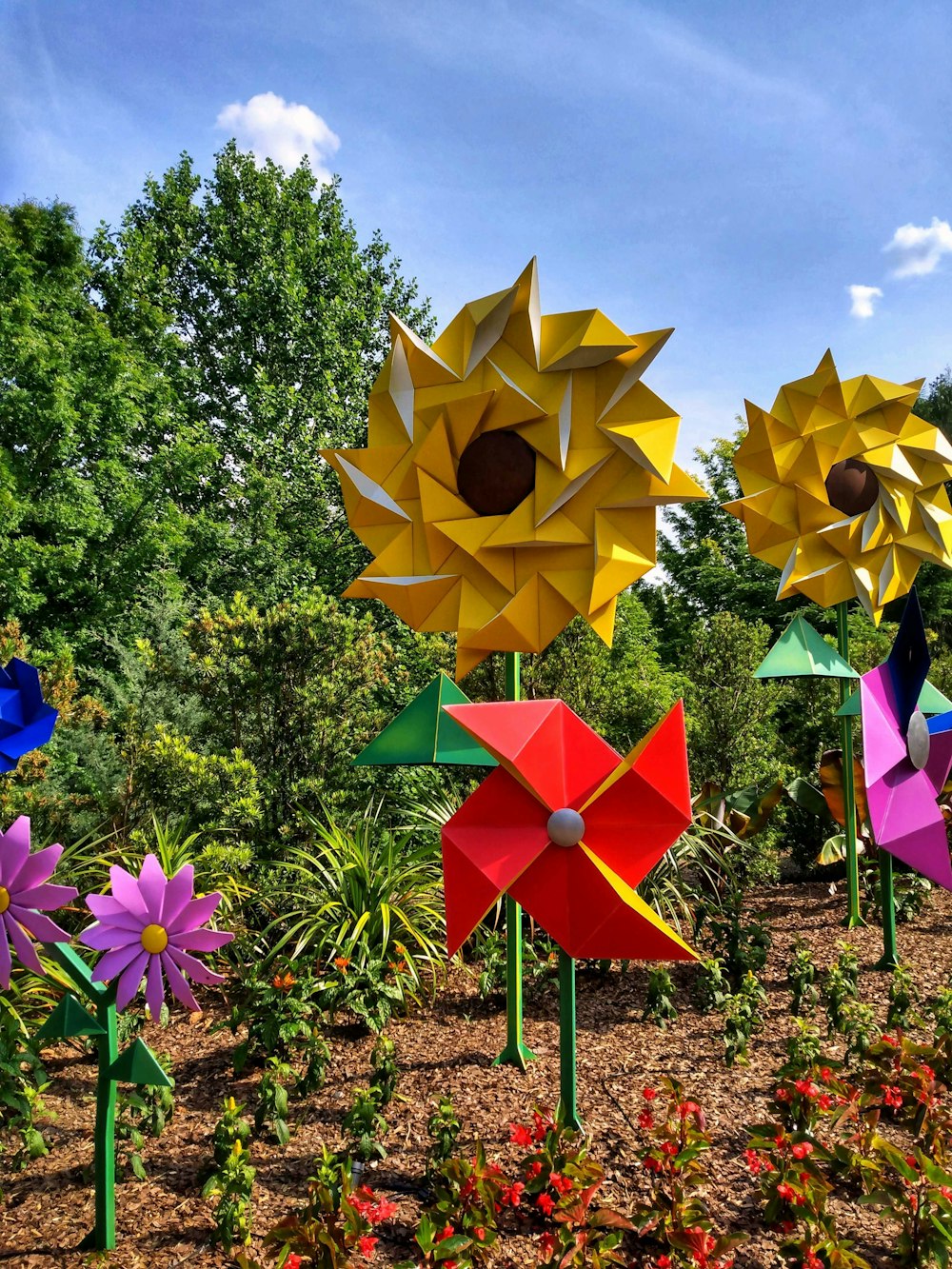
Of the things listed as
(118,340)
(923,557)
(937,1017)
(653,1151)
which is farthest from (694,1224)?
(118,340)

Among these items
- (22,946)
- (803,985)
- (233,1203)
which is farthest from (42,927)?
(803,985)

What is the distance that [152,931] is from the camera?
2523 mm

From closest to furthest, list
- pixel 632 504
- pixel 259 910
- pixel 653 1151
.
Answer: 1. pixel 653 1151
2. pixel 632 504
3. pixel 259 910

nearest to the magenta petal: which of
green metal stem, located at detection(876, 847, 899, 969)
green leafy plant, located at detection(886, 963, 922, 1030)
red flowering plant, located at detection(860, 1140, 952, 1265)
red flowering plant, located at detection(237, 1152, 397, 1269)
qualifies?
red flowering plant, located at detection(237, 1152, 397, 1269)

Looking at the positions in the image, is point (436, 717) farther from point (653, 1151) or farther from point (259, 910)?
point (259, 910)

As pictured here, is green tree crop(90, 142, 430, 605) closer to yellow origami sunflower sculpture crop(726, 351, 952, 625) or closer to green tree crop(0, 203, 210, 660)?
green tree crop(0, 203, 210, 660)

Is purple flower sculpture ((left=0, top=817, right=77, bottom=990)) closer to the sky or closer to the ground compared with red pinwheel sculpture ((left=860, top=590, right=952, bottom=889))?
closer to the ground

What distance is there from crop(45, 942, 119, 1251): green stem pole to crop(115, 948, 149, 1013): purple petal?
0.09 metres

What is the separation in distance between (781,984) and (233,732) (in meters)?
4.08

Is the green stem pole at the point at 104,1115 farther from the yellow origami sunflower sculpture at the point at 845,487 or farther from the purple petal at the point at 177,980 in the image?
the yellow origami sunflower sculpture at the point at 845,487

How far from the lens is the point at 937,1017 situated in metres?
3.88

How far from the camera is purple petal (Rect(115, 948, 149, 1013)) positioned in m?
2.44

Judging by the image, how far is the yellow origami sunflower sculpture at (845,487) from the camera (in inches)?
224

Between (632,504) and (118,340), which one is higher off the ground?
(118,340)
